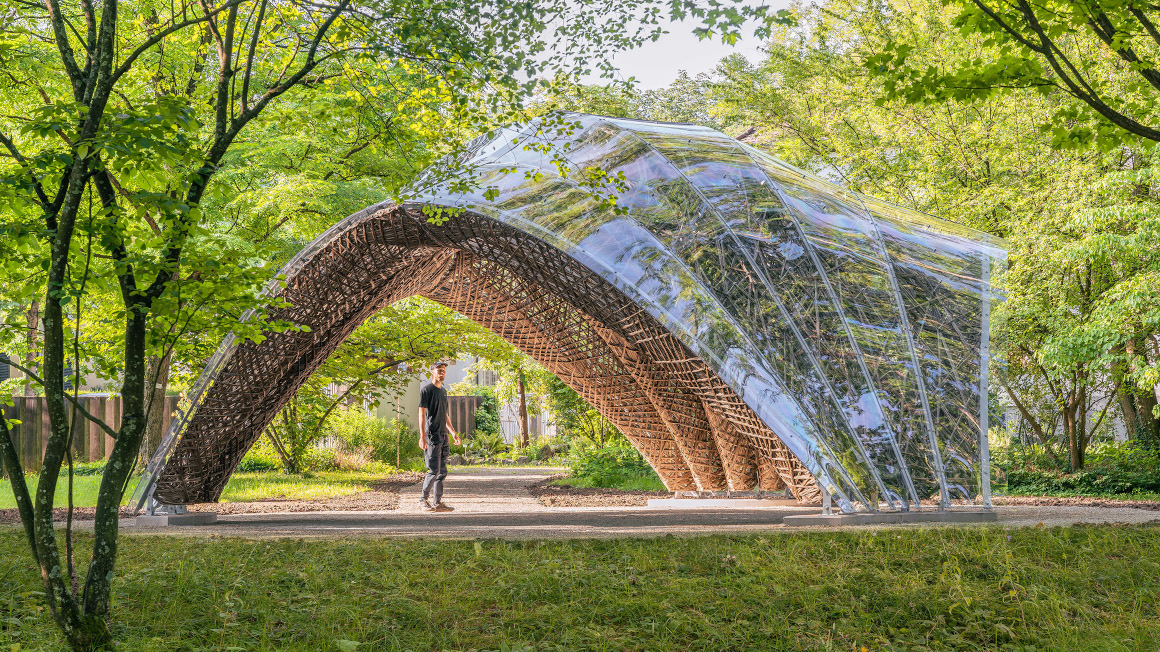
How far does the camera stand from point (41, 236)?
12.2 ft

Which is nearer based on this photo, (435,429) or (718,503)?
(435,429)

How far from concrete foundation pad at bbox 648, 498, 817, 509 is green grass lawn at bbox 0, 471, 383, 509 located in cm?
440

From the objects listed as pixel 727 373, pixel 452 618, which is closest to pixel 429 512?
pixel 727 373

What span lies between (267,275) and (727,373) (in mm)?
3753

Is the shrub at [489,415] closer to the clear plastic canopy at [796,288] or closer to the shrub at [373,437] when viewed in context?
the shrub at [373,437]

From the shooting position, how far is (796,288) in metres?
7.55

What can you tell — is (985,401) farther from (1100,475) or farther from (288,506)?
(288,506)

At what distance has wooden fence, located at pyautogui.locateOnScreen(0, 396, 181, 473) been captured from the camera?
15414 mm

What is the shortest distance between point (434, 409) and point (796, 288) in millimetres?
3739

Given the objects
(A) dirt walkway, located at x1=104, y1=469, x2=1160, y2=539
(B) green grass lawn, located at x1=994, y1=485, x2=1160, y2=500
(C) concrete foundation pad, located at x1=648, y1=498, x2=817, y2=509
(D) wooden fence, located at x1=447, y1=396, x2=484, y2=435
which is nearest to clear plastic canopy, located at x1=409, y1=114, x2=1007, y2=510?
(A) dirt walkway, located at x1=104, y1=469, x2=1160, y2=539

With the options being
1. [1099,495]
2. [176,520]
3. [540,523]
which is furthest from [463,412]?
[540,523]

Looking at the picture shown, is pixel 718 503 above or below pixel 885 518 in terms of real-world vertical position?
below

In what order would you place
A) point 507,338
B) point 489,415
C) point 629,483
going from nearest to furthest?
point 507,338 → point 629,483 → point 489,415

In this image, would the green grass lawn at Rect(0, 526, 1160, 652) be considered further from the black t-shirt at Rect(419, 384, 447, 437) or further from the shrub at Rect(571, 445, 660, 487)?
the shrub at Rect(571, 445, 660, 487)
